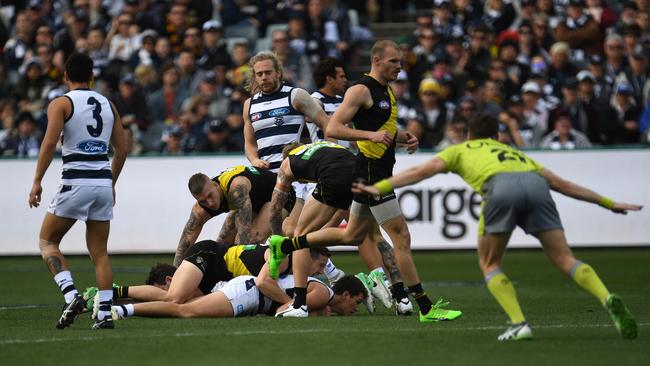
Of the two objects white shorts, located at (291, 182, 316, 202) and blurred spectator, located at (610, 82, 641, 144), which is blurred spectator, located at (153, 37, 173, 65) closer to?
blurred spectator, located at (610, 82, 641, 144)

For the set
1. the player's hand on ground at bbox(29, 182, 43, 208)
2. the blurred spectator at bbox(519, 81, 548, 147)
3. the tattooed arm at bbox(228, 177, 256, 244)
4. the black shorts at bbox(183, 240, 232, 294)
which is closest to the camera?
the player's hand on ground at bbox(29, 182, 43, 208)

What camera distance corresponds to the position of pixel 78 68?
11109 mm

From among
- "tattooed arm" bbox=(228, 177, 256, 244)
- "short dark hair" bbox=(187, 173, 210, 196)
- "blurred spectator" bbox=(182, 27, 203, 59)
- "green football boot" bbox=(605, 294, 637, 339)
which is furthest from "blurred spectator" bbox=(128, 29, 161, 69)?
"green football boot" bbox=(605, 294, 637, 339)

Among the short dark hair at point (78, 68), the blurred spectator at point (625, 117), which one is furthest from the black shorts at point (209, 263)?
the blurred spectator at point (625, 117)

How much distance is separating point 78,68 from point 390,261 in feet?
12.2

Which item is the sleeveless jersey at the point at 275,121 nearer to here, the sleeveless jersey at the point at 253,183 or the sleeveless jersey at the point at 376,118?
the sleeveless jersey at the point at 253,183

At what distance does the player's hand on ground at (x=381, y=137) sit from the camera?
11.0 meters

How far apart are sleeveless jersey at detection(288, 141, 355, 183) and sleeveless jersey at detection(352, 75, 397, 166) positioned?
15.1 inches

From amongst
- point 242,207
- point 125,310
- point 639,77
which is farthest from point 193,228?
point 639,77

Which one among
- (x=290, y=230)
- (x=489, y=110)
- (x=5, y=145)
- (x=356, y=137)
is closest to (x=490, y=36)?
(x=489, y=110)

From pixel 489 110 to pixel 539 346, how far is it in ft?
44.1

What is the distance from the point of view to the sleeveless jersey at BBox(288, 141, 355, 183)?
39.6 ft

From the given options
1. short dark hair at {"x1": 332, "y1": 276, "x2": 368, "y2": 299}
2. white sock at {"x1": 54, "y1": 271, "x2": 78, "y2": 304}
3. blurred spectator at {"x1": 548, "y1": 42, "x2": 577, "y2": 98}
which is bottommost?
short dark hair at {"x1": 332, "y1": 276, "x2": 368, "y2": 299}

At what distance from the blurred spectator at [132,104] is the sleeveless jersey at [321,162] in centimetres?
1193
